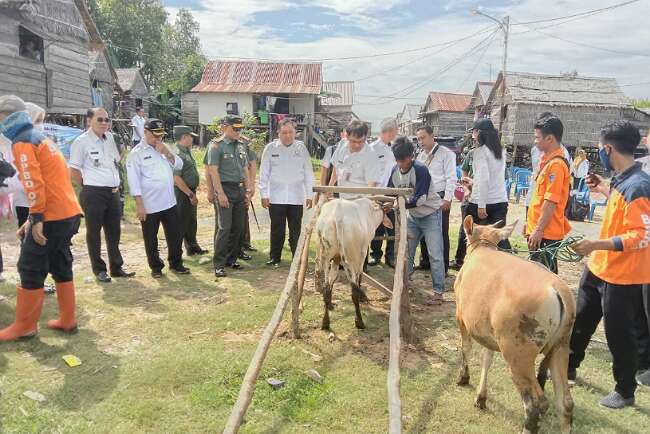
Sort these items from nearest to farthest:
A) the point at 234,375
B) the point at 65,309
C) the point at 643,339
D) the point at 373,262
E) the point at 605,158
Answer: the point at 605,158 → the point at 234,375 → the point at 643,339 → the point at 65,309 → the point at 373,262

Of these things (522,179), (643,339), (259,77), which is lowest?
(643,339)

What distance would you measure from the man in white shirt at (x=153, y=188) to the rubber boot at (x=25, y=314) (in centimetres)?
208

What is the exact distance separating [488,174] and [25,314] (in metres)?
5.58

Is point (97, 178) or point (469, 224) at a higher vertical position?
point (97, 178)

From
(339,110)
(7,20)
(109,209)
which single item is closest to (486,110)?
(339,110)

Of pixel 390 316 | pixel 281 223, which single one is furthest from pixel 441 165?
pixel 390 316

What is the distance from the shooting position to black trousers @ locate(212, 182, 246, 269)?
7.06 meters

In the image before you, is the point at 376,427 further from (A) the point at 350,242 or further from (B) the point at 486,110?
(B) the point at 486,110

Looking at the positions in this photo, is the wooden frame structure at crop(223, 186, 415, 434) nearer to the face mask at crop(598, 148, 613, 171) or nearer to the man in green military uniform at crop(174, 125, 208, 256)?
the face mask at crop(598, 148, 613, 171)

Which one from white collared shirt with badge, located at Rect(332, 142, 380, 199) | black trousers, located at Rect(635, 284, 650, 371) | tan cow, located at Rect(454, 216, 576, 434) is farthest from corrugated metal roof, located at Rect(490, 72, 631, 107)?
tan cow, located at Rect(454, 216, 576, 434)

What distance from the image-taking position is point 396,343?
3555mm

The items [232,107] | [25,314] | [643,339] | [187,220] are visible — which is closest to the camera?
[643,339]

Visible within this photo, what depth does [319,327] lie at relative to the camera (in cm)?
522

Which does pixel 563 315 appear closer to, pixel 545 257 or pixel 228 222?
pixel 545 257
